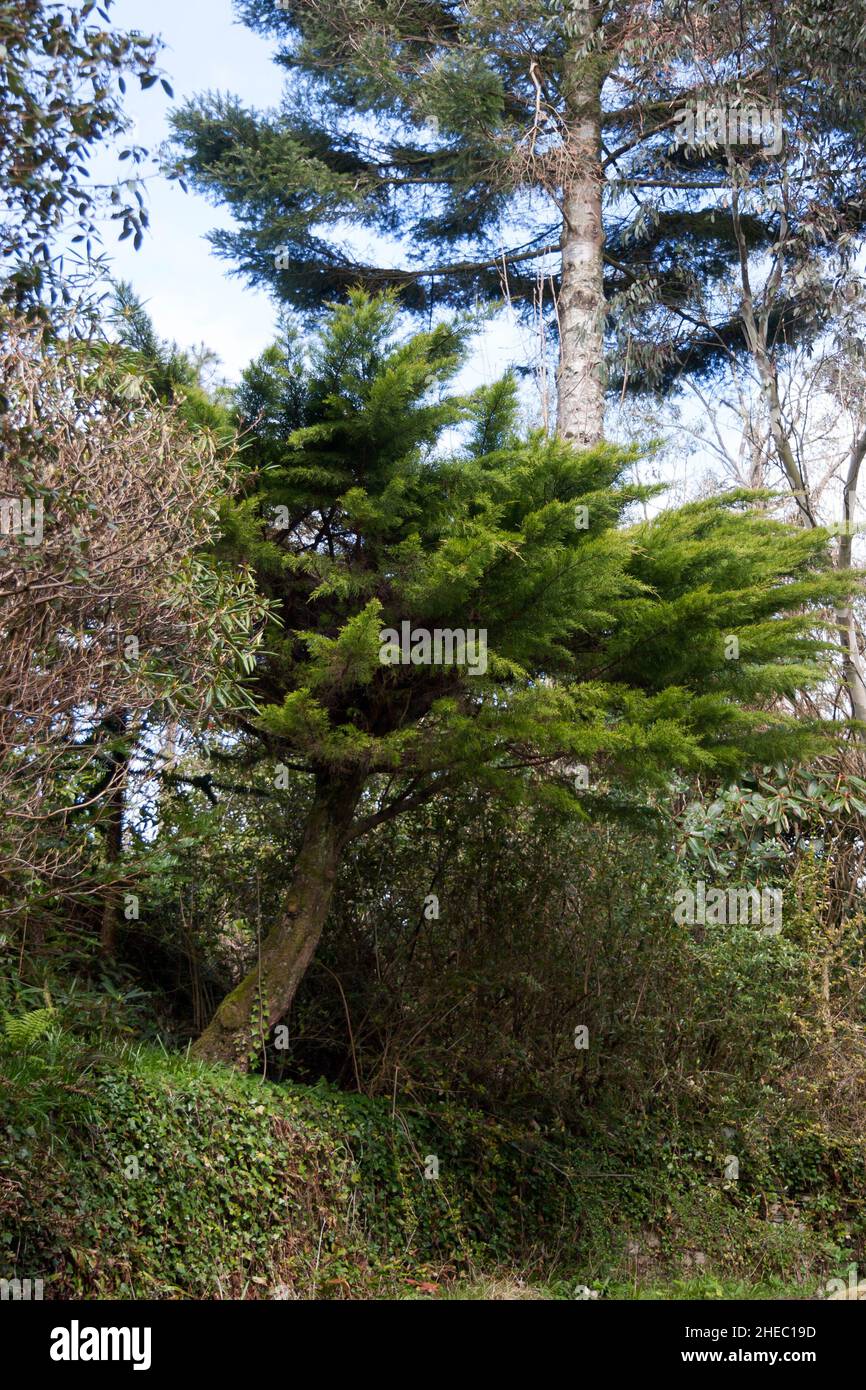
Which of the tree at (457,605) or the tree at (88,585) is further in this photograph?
the tree at (457,605)

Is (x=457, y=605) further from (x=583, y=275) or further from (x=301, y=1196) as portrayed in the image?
(x=583, y=275)

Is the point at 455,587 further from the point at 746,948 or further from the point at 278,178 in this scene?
the point at 278,178

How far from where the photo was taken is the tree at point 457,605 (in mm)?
6801

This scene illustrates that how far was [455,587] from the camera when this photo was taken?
6766 millimetres

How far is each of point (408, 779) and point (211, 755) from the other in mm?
1374

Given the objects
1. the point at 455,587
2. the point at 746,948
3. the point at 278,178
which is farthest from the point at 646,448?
the point at 278,178

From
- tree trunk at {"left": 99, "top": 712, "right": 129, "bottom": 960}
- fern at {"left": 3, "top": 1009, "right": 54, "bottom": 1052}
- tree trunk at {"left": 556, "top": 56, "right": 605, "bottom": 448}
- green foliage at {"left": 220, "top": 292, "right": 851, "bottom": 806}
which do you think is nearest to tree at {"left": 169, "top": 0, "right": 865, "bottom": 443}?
tree trunk at {"left": 556, "top": 56, "right": 605, "bottom": 448}

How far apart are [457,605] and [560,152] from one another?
7.18 meters

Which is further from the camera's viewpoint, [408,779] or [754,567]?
[408,779]

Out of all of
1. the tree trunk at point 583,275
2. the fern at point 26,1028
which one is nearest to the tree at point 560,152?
the tree trunk at point 583,275

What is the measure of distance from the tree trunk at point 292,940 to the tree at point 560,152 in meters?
5.07

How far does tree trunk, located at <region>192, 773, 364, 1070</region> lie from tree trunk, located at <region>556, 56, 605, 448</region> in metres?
4.95

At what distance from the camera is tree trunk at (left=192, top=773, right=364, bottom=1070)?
7461mm

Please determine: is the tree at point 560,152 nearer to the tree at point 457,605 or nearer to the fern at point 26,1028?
the tree at point 457,605
